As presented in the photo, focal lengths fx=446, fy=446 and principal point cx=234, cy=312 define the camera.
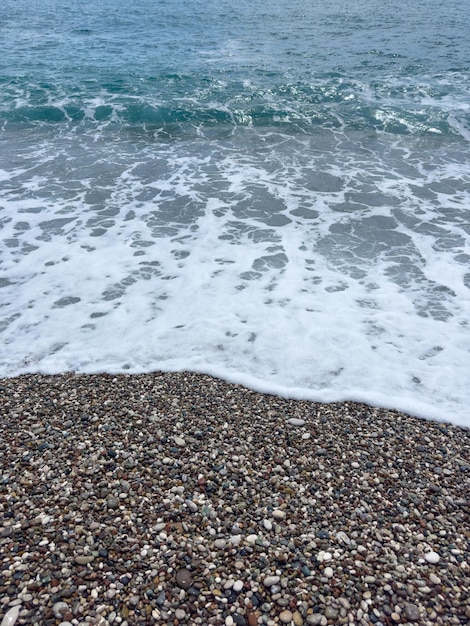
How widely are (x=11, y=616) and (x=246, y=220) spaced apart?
813 centimetres

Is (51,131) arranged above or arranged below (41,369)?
above

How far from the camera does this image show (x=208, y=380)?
18.4 ft

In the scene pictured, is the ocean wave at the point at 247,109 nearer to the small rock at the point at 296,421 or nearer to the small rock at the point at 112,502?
the small rock at the point at 296,421

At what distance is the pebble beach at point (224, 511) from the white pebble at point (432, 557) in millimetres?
15

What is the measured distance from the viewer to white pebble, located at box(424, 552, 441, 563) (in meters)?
3.46

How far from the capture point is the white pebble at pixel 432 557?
11.3 feet

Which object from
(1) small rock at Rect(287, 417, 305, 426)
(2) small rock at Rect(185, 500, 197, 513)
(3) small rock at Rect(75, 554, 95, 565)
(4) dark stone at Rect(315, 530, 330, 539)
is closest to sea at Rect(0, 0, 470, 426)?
(1) small rock at Rect(287, 417, 305, 426)

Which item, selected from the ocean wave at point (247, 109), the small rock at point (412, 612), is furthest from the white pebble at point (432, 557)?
the ocean wave at point (247, 109)

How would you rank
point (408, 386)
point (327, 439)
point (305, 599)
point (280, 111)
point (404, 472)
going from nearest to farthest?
1. point (305, 599)
2. point (404, 472)
3. point (327, 439)
4. point (408, 386)
5. point (280, 111)

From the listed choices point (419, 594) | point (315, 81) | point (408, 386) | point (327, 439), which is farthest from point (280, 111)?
point (419, 594)

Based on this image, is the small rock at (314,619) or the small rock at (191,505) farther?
the small rock at (191,505)

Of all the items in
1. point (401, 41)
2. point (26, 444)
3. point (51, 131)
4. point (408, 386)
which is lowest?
point (408, 386)

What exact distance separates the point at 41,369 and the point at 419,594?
15.7 feet

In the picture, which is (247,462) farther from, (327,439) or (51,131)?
(51,131)
